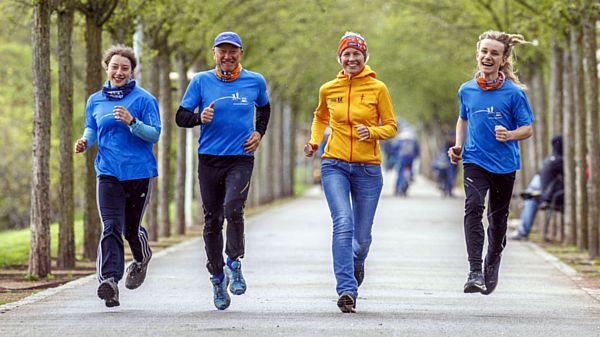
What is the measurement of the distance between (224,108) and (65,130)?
6.10 metres

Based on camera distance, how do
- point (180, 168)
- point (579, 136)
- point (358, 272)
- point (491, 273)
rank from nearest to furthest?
point (358, 272)
point (491, 273)
point (579, 136)
point (180, 168)

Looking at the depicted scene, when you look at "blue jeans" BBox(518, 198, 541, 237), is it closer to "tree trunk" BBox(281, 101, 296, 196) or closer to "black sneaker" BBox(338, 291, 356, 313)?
"black sneaker" BBox(338, 291, 356, 313)

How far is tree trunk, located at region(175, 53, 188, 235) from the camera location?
82.0 feet

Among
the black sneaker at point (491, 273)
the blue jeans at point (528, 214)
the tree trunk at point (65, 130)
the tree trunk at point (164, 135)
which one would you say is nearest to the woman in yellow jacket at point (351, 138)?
the black sneaker at point (491, 273)

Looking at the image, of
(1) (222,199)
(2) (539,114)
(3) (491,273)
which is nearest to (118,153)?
(1) (222,199)

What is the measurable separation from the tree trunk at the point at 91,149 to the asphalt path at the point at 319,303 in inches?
34.2

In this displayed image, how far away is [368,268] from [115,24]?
5236 mm

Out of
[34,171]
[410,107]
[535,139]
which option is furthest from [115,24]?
[410,107]

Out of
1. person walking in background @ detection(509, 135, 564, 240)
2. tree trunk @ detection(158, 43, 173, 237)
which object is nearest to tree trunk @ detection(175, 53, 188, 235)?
tree trunk @ detection(158, 43, 173, 237)

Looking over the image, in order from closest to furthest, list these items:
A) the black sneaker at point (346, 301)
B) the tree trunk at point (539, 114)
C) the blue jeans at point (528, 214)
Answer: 1. the black sneaker at point (346, 301)
2. the blue jeans at point (528, 214)
3. the tree trunk at point (539, 114)

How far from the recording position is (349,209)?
1085 cm

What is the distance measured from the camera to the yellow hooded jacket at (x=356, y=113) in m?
10.9

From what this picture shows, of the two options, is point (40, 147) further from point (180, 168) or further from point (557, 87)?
point (557, 87)

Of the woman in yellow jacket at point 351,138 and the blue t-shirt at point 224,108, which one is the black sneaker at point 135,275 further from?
the woman in yellow jacket at point 351,138
